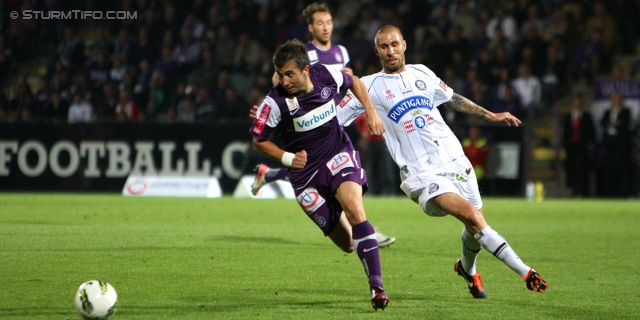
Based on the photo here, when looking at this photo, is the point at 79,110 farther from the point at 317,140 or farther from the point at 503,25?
the point at 317,140

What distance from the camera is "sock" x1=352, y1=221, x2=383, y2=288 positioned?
19.7 ft

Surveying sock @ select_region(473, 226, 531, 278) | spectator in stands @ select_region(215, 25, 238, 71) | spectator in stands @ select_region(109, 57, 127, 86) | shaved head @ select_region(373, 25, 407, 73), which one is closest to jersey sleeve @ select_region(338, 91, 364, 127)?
shaved head @ select_region(373, 25, 407, 73)

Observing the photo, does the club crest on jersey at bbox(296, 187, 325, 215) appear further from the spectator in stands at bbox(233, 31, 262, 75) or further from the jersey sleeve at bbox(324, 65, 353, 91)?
the spectator in stands at bbox(233, 31, 262, 75)

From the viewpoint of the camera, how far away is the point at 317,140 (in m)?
6.47

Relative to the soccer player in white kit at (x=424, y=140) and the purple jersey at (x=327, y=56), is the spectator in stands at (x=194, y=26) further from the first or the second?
the soccer player in white kit at (x=424, y=140)

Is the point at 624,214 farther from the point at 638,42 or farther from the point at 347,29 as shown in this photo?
the point at 347,29

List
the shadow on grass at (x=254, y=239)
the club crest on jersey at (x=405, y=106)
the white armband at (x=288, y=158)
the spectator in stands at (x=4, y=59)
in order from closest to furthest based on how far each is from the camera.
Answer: the white armband at (x=288, y=158)
the club crest on jersey at (x=405, y=106)
the shadow on grass at (x=254, y=239)
the spectator in stands at (x=4, y=59)

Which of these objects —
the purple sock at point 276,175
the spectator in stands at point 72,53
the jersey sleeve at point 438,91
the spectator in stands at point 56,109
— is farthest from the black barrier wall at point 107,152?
the jersey sleeve at point 438,91

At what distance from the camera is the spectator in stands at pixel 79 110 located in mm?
19562

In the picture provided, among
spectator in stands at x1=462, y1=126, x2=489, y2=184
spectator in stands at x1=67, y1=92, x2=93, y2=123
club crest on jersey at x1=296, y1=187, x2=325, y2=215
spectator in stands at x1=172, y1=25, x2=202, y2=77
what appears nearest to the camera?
club crest on jersey at x1=296, y1=187, x2=325, y2=215

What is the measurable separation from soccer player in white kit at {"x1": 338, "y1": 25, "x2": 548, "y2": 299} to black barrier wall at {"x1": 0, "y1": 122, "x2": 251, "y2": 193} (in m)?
11.2

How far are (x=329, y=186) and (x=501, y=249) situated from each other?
4.34ft

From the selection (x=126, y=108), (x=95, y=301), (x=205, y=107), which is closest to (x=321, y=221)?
(x=95, y=301)

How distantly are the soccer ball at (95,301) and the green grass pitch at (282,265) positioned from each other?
7.1 inches
